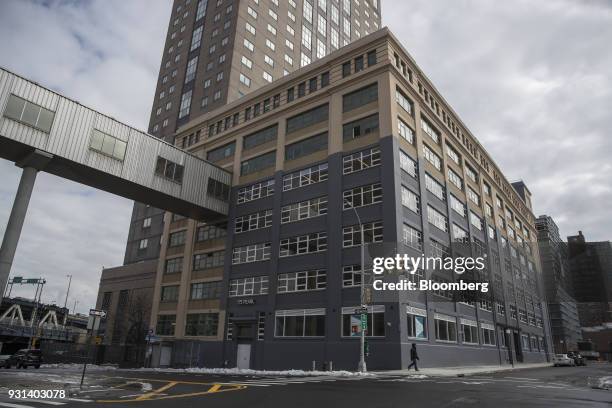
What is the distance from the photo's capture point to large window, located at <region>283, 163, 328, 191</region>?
135 ft

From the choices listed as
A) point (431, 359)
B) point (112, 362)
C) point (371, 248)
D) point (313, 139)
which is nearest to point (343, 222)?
point (371, 248)

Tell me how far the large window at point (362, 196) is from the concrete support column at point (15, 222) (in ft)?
82.1

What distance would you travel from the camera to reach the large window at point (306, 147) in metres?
42.6

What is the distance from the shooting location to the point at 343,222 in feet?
123

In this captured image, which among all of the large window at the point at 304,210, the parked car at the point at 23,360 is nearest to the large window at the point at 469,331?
the large window at the point at 304,210

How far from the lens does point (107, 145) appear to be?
36.6 meters


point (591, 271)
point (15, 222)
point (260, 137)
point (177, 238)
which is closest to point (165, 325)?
point (177, 238)

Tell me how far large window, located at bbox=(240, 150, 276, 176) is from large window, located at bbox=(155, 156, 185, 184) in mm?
8091

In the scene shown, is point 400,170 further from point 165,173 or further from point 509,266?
point 509,266

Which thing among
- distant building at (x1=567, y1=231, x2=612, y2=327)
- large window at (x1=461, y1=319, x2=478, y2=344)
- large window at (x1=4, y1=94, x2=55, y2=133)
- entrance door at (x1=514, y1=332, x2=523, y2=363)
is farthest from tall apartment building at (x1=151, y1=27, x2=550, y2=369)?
large window at (x1=4, y1=94, x2=55, y2=133)

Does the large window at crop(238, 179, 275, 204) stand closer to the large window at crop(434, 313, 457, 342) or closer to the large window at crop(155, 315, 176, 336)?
the large window at crop(155, 315, 176, 336)

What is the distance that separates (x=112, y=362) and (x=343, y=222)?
160 ft

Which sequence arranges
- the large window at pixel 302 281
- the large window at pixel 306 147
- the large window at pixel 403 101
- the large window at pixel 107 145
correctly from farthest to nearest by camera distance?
the large window at pixel 306 147
the large window at pixel 403 101
the large window at pixel 302 281
the large window at pixel 107 145

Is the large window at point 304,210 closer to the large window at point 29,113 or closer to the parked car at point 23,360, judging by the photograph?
the large window at point 29,113
